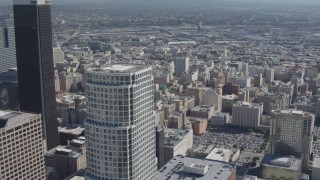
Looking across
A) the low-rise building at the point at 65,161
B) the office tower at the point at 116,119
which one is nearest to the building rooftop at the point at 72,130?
the low-rise building at the point at 65,161

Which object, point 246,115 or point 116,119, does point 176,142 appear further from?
point 116,119

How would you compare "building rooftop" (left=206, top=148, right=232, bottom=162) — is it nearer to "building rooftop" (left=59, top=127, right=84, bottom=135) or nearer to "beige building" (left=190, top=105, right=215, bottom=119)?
"building rooftop" (left=59, top=127, right=84, bottom=135)

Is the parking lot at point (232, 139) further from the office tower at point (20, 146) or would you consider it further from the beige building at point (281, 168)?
the office tower at point (20, 146)

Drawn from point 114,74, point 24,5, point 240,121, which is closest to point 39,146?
point 114,74

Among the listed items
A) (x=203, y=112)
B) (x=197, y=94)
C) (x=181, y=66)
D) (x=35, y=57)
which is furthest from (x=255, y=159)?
(x=181, y=66)

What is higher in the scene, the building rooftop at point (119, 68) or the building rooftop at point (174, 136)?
the building rooftop at point (119, 68)
